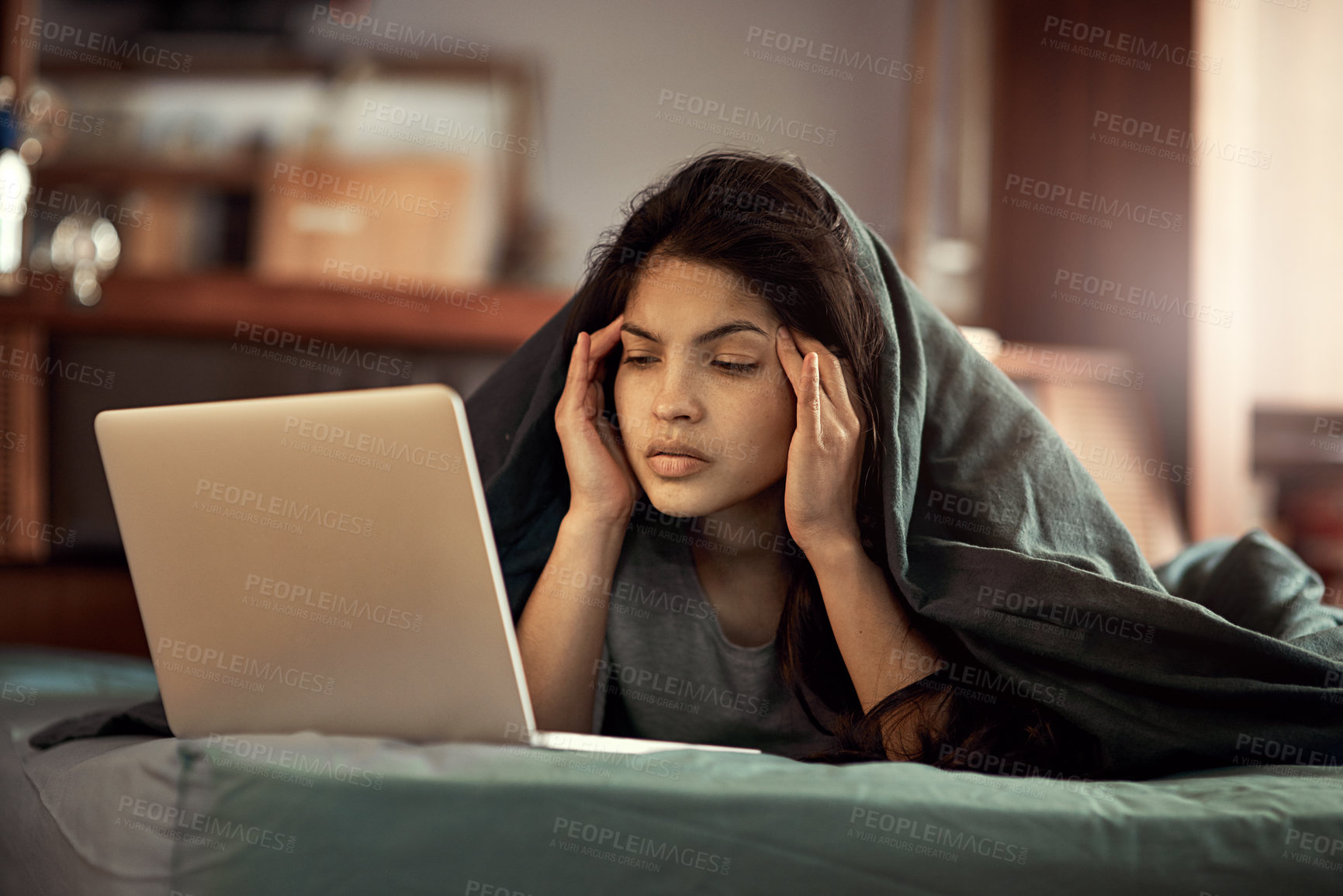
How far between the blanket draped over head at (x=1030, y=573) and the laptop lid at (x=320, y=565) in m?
0.32

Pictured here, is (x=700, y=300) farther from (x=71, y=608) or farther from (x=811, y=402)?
(x=71, y=608)

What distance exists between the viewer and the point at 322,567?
0.72 meters

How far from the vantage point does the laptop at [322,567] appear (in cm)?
67

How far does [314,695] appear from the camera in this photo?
0.76 m

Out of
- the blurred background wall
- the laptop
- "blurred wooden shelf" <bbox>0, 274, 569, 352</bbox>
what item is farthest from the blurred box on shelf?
the laptop

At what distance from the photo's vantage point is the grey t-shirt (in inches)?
40.0

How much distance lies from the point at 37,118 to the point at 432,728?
225cm

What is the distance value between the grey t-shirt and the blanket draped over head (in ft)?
0.36

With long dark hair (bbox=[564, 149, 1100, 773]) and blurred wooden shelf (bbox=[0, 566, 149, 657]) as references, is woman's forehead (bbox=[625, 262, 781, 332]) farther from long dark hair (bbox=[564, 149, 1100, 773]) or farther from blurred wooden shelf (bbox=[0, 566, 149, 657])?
blurred wooden shelf (bbox=[0, 566, 149, 657])

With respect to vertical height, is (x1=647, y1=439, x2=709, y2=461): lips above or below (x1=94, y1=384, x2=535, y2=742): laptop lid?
above

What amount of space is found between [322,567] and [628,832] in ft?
0.94

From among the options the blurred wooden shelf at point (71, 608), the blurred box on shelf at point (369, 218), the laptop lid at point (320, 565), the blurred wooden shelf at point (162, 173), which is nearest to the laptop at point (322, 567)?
the laptop lid at point (320, 565)

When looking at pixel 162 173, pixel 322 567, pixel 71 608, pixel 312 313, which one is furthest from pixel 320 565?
pixel 162 173

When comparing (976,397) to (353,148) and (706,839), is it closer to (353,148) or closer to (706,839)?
(706,839)
